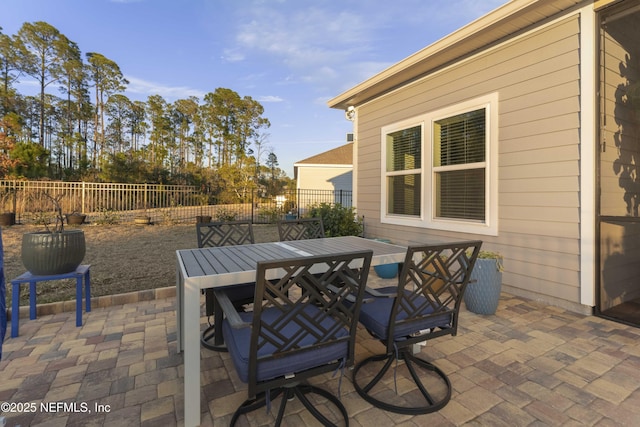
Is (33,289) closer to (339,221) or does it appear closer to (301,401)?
(301,401)

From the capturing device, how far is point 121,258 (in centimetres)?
507

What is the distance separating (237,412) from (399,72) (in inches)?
174

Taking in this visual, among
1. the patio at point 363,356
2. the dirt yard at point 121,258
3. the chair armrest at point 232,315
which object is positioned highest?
the chair armrest at point 232,315

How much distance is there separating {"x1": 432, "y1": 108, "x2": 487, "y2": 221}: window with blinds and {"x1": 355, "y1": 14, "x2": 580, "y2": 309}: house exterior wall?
9.5 inches

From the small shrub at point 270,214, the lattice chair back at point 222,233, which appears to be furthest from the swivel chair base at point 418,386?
the small shrub at point 270,214

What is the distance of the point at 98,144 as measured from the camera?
63.7 ft

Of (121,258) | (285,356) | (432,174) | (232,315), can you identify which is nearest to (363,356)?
(285,356)

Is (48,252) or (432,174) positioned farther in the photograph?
(432,174)

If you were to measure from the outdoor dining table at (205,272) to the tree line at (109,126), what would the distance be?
11.2m

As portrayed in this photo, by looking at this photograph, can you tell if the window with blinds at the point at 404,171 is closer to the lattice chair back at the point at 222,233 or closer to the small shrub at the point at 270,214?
the lattice chair back at the point at 222,233

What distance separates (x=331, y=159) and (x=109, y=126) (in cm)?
1539

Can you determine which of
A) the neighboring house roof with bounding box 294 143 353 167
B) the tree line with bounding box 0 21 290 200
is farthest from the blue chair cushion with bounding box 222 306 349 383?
the neighboring house roof with bounding box 294 143 353 167

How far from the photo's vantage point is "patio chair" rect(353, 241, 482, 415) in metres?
1.51

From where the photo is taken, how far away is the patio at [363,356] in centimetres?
153
